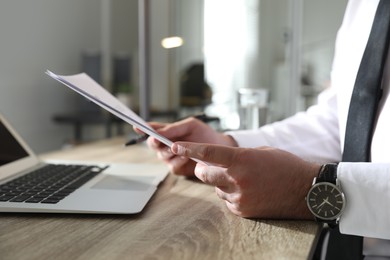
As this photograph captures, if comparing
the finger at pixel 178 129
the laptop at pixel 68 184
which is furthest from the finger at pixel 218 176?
the finger at pixel 178 129

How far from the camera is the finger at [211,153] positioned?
624mm

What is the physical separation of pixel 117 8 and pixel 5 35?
127 cm

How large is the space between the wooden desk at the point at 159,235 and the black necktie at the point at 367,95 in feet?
0.69

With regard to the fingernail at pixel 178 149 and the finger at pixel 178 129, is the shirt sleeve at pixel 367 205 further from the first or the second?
the finger at pixel 178 129

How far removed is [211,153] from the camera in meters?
0.62

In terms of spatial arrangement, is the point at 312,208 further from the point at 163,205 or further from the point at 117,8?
the point at 117,8

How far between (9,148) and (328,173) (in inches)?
24.6

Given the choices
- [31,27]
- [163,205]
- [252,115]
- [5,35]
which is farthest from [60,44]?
[163,205]

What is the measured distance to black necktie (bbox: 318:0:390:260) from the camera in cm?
79

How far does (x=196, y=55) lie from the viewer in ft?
10.8

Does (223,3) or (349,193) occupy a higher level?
(223,3)

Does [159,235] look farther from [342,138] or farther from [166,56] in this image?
[166,56]

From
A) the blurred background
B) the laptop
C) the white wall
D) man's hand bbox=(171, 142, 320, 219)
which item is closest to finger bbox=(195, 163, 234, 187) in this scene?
man's hand bbox=(171, 142, 320, 219)

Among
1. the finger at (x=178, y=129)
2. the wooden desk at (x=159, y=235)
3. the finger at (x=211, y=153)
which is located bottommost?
the wooden desk at (x=159, y=235)
